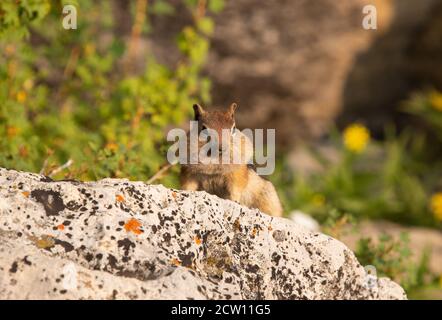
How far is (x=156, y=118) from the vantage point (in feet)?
20.9

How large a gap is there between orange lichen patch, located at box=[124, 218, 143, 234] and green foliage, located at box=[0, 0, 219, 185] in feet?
4.75

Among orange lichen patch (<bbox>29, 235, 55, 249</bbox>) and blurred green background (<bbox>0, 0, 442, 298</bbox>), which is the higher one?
blurred green background (<bbox>0, 0, 442, 298</bbox>)

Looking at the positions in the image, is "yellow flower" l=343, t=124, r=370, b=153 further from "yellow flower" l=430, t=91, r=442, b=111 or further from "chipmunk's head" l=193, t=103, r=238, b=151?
"chipmunk's head" l=193, t=103, r=238, b=151

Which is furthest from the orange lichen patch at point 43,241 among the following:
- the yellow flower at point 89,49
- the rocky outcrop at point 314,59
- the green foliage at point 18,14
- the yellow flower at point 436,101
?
the yellow flower at point 436,101

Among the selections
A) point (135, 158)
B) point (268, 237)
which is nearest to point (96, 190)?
point (268, 237)

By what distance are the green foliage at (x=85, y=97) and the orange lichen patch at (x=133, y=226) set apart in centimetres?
145

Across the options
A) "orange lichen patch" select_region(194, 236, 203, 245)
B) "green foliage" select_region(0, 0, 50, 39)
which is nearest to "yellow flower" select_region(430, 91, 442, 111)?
"green foliage" select_region(0, 0, 50, 39)

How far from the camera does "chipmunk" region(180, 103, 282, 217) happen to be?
4461 millimetres

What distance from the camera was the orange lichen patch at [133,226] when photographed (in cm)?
342

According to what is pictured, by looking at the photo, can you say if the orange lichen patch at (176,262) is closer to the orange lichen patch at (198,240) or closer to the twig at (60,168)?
the orange lichen patch at (198,240)

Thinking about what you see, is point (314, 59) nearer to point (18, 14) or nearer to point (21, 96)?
point (21, 96)

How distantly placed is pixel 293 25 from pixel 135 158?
5.34 m

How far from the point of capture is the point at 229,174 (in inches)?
180

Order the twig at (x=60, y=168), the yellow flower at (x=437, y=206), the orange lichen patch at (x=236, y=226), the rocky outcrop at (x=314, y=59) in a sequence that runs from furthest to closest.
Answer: the rocky outcrop at (x=314, y=59) → the yellow flower at (x=437, y=206) → the twig at (x=60, y=168) → the orange lichen patch at (x=236, y=226)
